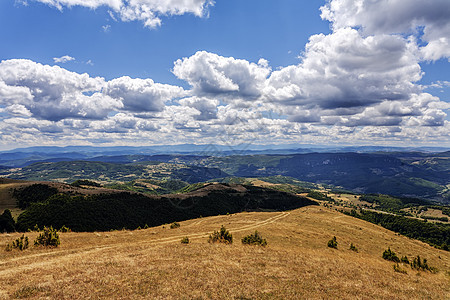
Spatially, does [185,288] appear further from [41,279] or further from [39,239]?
[39,239]

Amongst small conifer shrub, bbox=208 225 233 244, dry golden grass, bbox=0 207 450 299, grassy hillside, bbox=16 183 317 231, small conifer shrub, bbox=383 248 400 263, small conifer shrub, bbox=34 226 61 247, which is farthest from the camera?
grassy hillside, bbox=16 183 317 231

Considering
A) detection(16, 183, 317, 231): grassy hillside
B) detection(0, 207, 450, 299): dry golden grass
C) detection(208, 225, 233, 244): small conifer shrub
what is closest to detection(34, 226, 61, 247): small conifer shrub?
detection(0, 207, 450, 299): dry golden grass

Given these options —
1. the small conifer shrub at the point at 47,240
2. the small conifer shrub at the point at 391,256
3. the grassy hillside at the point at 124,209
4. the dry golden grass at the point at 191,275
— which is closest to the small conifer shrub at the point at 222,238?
the dry golden grass at the point at 191,275

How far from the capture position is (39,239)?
29.7 meters

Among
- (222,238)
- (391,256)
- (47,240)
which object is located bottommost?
(391,256)

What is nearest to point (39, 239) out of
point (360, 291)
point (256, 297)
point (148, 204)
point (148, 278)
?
point (148, 278)

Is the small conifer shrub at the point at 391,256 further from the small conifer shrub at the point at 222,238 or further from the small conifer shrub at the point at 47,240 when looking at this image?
the small conifer shrub at the point at 47,240

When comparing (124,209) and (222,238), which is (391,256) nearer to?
(222,238)

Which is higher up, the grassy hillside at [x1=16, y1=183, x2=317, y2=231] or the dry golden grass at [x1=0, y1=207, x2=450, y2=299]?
the dry golden grass at [x1=0, y1=207, x2=450, y2=299]

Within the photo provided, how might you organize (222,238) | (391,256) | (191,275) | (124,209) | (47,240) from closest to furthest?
(191,275), (47,240), (222,238), (391,256), (124,209)

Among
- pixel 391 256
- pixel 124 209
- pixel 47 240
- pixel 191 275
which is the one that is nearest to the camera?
pixel 191 275

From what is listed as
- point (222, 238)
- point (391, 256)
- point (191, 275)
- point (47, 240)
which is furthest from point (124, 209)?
point (391, 256)

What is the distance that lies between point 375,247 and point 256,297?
4403 cm

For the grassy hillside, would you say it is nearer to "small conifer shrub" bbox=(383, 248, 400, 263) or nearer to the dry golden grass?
the dry golden grass
